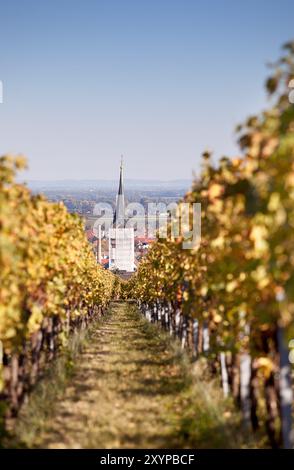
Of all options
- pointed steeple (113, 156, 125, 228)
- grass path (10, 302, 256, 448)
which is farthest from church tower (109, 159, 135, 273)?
grass path (10, 302, 256, 448)

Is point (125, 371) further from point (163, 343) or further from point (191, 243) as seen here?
point (163, 343)

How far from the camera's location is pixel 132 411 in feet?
30.8

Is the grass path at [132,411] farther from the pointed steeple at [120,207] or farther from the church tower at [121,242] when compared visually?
the pointed steeple at [120,207]

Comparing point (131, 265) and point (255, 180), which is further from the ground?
point (255, 180)

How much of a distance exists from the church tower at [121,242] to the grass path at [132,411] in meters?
130

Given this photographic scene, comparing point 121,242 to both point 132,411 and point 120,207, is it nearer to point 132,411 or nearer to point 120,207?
point 120,207

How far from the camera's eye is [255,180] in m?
5.69

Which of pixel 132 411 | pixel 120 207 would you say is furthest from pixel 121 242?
pixel 132 411

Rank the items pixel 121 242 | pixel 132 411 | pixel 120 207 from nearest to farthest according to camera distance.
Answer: pixel 132 411 → pixel 121 242 → pixel 120 207

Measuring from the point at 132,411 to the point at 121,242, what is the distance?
14424 cm

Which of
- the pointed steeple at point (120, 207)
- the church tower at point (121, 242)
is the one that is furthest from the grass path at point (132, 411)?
the pointed steeple at point (120, 207)

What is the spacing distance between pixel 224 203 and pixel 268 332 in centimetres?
184

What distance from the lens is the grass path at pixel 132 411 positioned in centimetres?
783

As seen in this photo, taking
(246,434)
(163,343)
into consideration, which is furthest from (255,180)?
(163,343)
